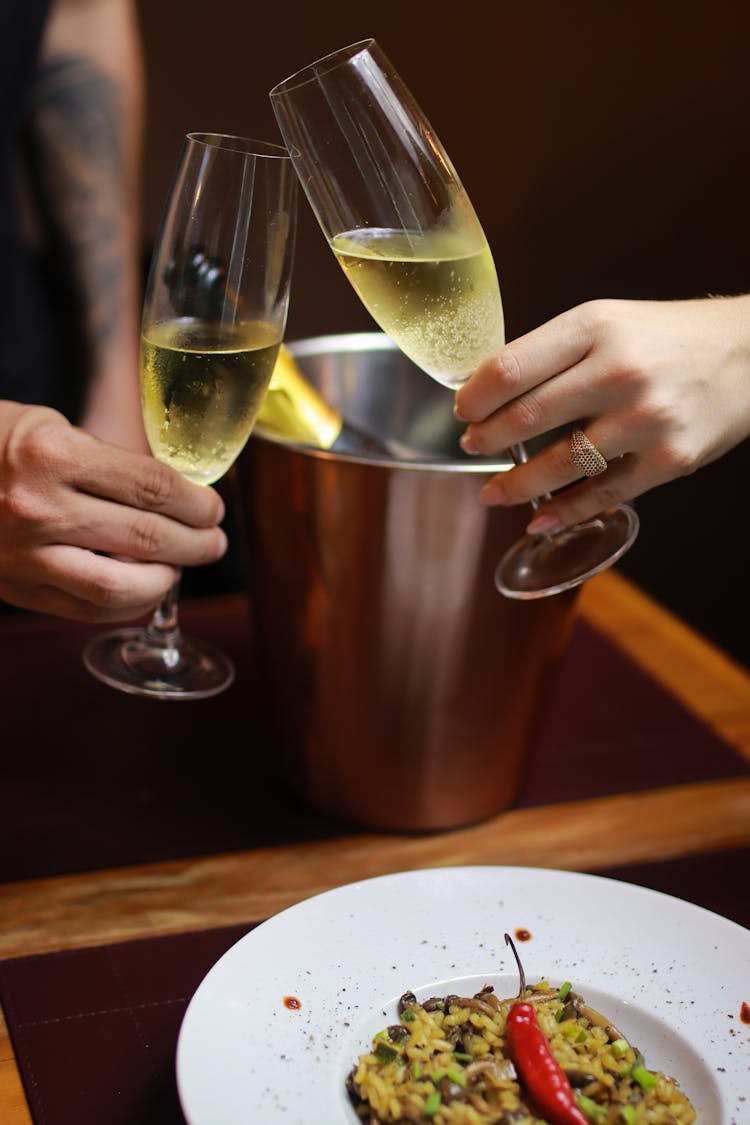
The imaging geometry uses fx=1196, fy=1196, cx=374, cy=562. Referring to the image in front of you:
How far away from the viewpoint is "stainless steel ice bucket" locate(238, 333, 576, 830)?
0.94 metres

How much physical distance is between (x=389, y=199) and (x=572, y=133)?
296 centimetres

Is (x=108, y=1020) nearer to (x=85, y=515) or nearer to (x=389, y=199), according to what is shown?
(x=85, y=515)

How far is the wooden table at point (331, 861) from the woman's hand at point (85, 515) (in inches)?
8.7

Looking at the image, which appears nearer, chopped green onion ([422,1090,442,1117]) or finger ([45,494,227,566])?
chopped green onion ([422,1090,442,1117])

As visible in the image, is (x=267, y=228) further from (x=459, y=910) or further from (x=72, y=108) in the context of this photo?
(x=72, y=108)

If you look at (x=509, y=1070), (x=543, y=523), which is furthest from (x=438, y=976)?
(x=543, y=523)

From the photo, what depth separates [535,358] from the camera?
2.67ft

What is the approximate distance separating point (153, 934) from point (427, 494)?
0.39 metres

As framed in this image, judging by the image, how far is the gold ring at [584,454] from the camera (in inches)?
33.5

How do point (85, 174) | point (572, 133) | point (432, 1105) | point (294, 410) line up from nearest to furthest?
1. point (432, 1105)
2. point (294, 410)
3. point (85, 174)
4. point (572, 133)

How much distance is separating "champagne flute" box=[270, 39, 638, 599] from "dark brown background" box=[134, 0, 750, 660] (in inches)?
78.1

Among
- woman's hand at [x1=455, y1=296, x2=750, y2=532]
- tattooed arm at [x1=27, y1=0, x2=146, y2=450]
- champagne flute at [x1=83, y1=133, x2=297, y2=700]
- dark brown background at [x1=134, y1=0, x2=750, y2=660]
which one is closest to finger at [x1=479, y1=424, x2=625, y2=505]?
woman's hand at [x1=455, y1=296, x2=750, y2=532]

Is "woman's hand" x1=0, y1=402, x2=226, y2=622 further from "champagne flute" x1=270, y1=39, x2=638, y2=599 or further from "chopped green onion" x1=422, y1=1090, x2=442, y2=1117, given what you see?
"chopped green onion" x1=422, y1=1090, x2=442, y2=1117

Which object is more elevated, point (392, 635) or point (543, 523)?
point (543, 523)
